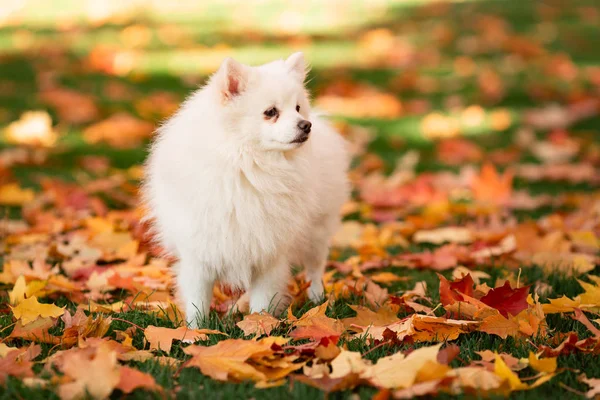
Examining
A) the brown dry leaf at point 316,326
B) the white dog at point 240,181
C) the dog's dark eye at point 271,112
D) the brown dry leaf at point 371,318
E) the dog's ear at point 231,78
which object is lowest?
the brown dry leaf at point 371,318

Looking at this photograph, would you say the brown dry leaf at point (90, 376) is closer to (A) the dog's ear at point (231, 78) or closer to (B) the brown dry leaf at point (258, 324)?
(B) the brown dry leaf at point (258, 324)

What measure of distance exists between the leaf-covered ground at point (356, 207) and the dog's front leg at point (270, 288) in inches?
6.3

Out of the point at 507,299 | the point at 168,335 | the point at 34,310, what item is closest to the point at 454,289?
the point at 507,299

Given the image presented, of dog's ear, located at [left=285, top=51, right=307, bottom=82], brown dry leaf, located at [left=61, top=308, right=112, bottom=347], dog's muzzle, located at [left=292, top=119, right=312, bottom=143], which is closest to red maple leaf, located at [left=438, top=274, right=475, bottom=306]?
dog's muzzle, located at [left=292, top=119, right=312, bottom=143]

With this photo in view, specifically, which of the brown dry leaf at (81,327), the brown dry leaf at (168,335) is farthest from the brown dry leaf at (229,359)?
the brown dry leaf at (81,327)

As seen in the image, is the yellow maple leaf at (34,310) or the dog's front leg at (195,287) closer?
the yellow maple leaf at (34,310)

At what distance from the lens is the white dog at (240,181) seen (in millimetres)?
2957

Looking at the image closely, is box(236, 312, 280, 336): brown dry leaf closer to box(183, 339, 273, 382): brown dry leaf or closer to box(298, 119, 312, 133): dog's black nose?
box(183, 339, 273, 382): brown dry leaf

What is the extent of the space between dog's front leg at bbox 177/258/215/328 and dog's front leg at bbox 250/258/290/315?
196mm

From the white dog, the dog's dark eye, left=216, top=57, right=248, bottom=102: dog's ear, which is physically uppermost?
left=216, top=57, right=248, bottom=102: dog's ear

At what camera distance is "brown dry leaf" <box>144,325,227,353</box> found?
8.65 ft

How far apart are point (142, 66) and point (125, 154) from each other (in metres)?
2.63

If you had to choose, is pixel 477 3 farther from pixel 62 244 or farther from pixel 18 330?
pixel 18 330

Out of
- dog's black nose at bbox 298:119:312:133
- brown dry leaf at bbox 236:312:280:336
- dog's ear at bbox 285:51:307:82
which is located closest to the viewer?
brown dry leaf at bbox 236:312:280:336
